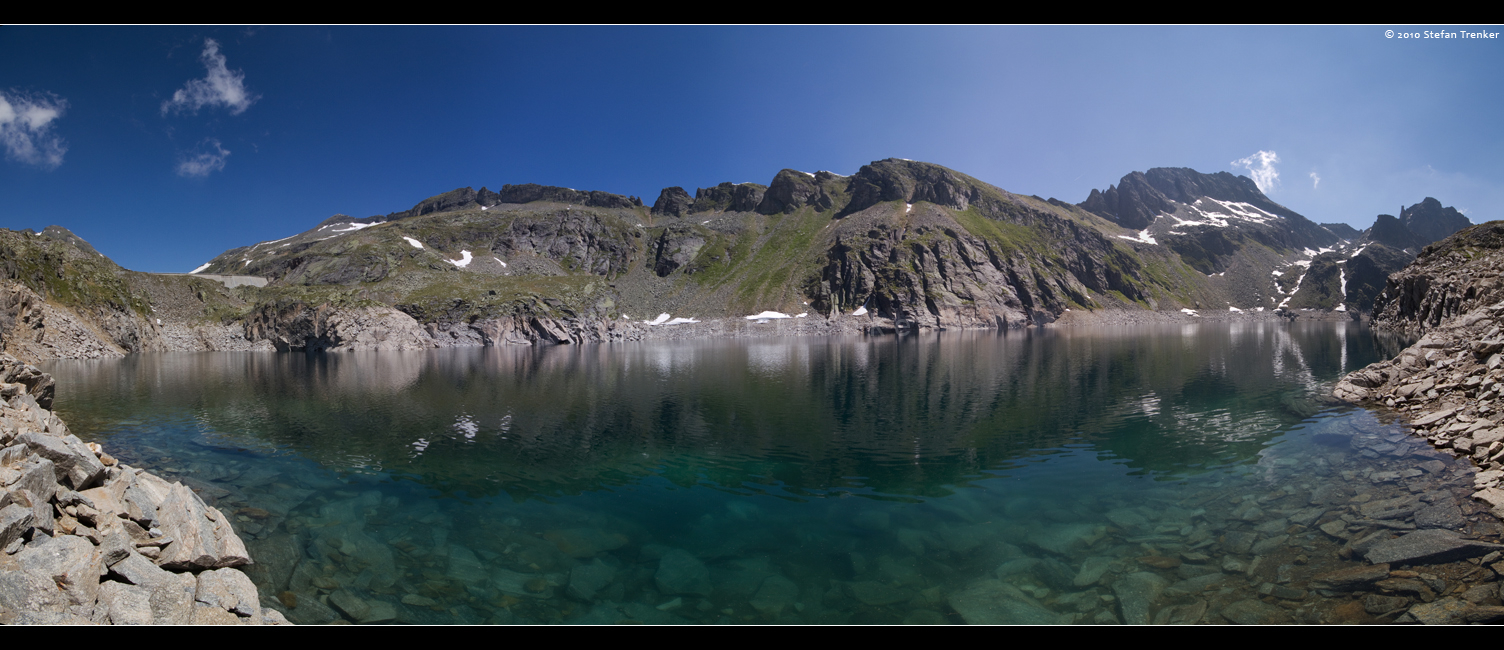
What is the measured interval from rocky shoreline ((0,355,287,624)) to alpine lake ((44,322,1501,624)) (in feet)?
4.46

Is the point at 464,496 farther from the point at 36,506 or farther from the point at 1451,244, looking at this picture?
the point at 1451,244

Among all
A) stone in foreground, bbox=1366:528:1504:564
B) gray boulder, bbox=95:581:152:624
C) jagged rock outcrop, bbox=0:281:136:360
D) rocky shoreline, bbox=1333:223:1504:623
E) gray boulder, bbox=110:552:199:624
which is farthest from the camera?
jagged rock outcrop, bbox=0:281:136:360

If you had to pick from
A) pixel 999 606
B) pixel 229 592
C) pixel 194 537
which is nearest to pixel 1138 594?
pixel 999 606

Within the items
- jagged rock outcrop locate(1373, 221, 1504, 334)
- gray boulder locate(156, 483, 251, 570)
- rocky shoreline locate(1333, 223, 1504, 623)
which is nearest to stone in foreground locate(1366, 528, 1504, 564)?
rocky shoreline locate(1333, 223, 1504, 623)

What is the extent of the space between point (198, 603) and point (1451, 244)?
137 m

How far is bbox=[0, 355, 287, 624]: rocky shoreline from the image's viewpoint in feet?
31.0

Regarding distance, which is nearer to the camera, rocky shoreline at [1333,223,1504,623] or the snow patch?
rocky shoreline at [1333,223,1504,623]

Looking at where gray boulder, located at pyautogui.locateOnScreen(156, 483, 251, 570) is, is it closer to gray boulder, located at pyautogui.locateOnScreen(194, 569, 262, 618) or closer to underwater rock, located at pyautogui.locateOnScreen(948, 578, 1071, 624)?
gray boulder, located at pyautogui.locateOnScreen(194, 569, 262, 618)

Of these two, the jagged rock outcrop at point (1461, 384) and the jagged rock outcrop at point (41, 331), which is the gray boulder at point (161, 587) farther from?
the jagged rock outcrop at point (41, 331)

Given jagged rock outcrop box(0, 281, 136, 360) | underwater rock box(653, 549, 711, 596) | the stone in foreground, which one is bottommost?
underwater rock box(653, 549, 711, 596)

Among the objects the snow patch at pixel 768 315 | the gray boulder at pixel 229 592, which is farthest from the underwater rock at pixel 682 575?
the snow patch at pixel 768 315

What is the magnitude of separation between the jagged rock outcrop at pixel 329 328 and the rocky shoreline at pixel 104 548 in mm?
125492
